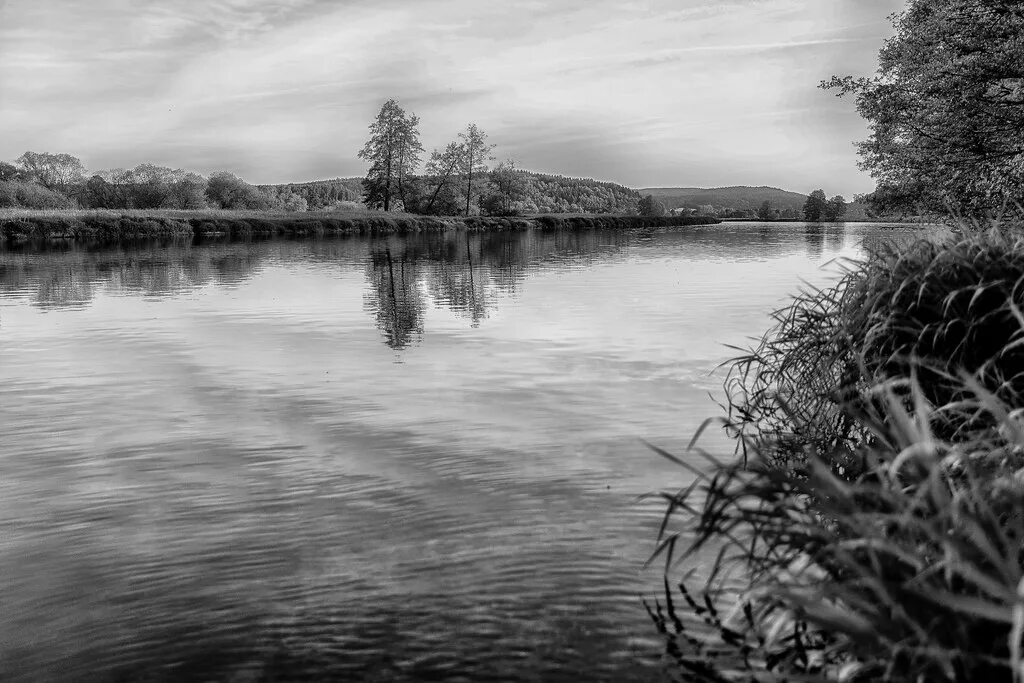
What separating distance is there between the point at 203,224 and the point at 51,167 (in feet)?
382

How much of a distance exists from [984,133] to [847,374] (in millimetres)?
24126

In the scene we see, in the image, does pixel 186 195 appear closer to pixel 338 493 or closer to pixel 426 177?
pixel 426 177

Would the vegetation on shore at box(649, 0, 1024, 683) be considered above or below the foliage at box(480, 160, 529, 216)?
below

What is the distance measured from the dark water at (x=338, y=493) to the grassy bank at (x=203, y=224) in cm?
5414

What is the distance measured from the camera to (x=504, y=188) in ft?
517

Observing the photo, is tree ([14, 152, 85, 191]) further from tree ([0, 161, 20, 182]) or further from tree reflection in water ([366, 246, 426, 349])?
tree reflection in water ([366, 246, 426, 349])

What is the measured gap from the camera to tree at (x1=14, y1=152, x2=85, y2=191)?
173m

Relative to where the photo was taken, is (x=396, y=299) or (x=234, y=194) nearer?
(x=396, y=299)

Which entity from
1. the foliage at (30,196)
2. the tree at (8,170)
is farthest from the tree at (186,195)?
the tree at (8,170)

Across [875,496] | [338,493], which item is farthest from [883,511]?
[338,493]

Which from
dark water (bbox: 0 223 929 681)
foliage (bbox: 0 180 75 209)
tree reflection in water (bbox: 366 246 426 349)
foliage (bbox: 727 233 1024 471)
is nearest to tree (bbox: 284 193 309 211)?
foliage (bbox: 0 180 75 209)

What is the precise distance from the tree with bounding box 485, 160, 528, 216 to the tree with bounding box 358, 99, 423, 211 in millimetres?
25308

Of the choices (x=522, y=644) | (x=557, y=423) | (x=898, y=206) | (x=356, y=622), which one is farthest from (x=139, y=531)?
(x=898, y=206)

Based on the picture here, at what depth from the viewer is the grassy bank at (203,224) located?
2741 inches
